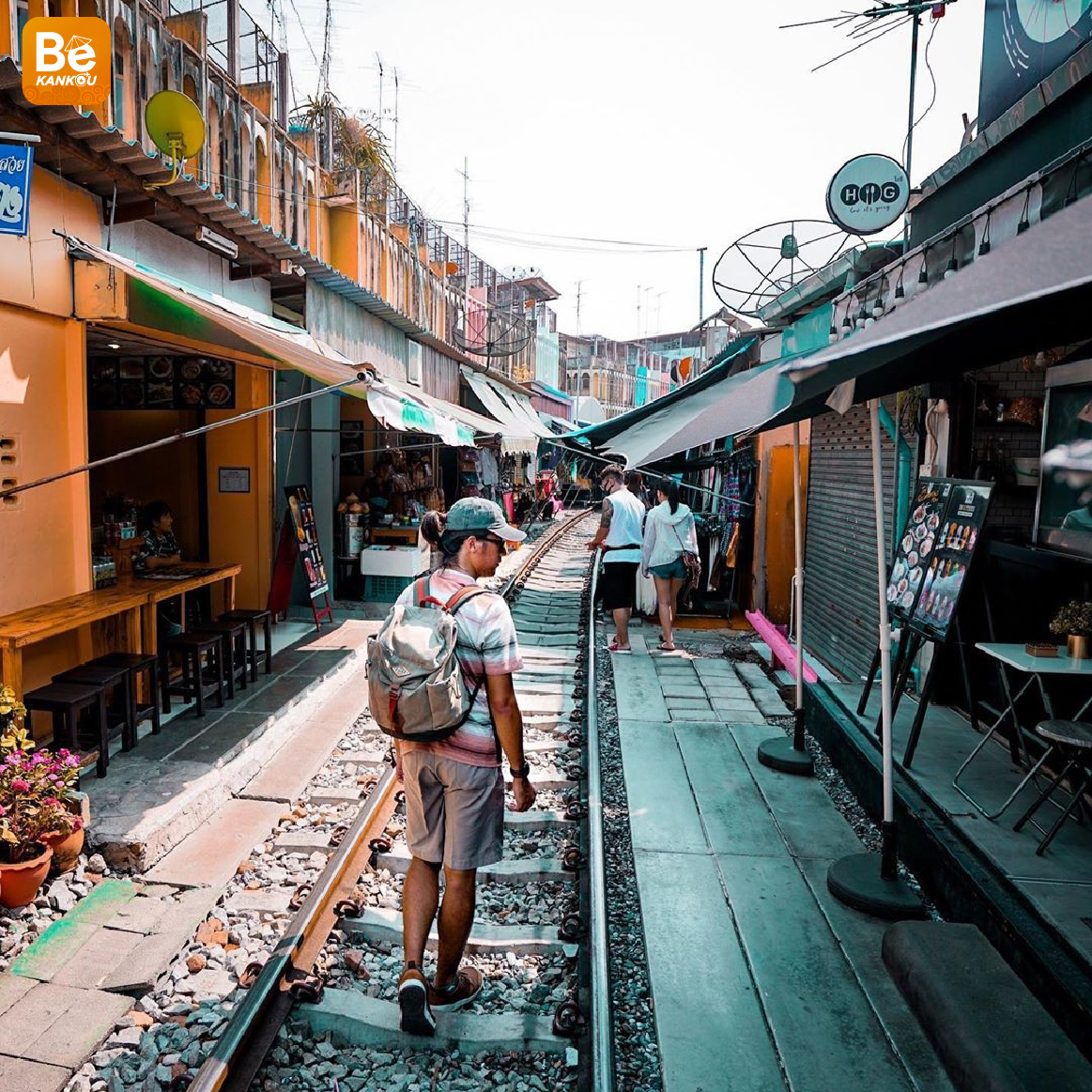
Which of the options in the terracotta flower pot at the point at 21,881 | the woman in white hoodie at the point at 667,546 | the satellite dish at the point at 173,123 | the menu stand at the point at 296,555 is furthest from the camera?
the woman in white hoodie at the point at 667,546

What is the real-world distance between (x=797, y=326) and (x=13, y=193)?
8.39 m

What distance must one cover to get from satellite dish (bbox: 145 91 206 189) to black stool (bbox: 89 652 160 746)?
3.80 meters

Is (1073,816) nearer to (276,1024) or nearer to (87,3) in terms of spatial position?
(276,1024)

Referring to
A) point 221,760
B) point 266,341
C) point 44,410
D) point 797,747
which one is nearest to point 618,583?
point 797,747

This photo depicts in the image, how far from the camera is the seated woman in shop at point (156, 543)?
8375mm

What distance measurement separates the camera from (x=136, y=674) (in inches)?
262

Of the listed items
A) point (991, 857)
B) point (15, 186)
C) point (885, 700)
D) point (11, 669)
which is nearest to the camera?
point (991, 857)

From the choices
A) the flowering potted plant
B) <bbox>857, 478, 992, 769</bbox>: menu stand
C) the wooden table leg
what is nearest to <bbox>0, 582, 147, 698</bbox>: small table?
the wooden table leg

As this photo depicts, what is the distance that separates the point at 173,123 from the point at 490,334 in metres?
19.8

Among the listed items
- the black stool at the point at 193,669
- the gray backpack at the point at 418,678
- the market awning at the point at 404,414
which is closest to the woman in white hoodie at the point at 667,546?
the market awning at the point at 404,414

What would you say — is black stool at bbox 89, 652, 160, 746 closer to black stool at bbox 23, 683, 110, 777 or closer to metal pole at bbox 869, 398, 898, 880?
black stool at bbox 23, 683, 110, 777

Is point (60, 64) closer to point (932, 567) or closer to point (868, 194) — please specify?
point (932, 567)

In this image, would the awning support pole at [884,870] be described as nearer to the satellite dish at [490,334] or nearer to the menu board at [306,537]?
the menu board at [306,537]

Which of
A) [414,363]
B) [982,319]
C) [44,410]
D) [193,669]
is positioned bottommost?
[193,669]
